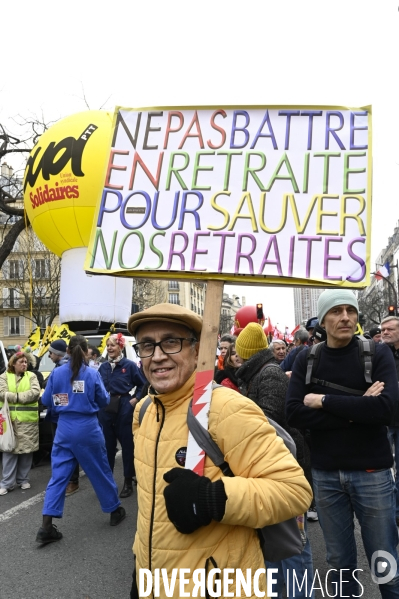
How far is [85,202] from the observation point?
11148mm

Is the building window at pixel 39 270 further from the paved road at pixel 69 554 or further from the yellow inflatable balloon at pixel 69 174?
the paved road at pixel 69 554

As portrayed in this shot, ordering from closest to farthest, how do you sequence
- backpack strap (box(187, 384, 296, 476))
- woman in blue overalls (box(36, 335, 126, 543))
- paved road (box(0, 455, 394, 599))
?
backpack strap (box(187, 384, 296, 476)) → paved road (box(0, 455, 394, 599)) → woman in blue overalls (box(36, 335, 126, 543))

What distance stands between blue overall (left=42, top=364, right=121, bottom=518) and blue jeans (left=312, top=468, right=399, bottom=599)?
2.69 metres

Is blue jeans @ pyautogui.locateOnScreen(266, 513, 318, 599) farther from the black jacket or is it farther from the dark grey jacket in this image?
the black jacket

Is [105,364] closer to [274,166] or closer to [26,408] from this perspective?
[26,408]

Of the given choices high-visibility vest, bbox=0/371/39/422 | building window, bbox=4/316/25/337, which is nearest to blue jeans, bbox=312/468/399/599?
high-visibility vest, bbox=0/371/39/422

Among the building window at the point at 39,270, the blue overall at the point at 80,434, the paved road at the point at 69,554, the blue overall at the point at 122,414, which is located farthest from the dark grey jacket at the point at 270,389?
the building window at the point at 39,270

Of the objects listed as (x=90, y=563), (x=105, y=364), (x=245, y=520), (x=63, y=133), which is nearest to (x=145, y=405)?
(x=245, y=520)

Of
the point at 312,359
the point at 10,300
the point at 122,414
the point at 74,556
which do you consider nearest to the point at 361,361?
the point at 312,359

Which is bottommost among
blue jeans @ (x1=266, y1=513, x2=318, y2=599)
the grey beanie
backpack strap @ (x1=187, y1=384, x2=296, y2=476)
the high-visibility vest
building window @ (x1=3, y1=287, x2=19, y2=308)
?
blue jeans @ (x1=266, y1=513, x2=318, y2=599)

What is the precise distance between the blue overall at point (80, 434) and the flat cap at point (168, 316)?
3.19m

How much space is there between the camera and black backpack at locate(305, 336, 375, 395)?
268 cm

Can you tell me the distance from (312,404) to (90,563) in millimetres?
2596

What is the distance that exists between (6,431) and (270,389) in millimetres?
4544
